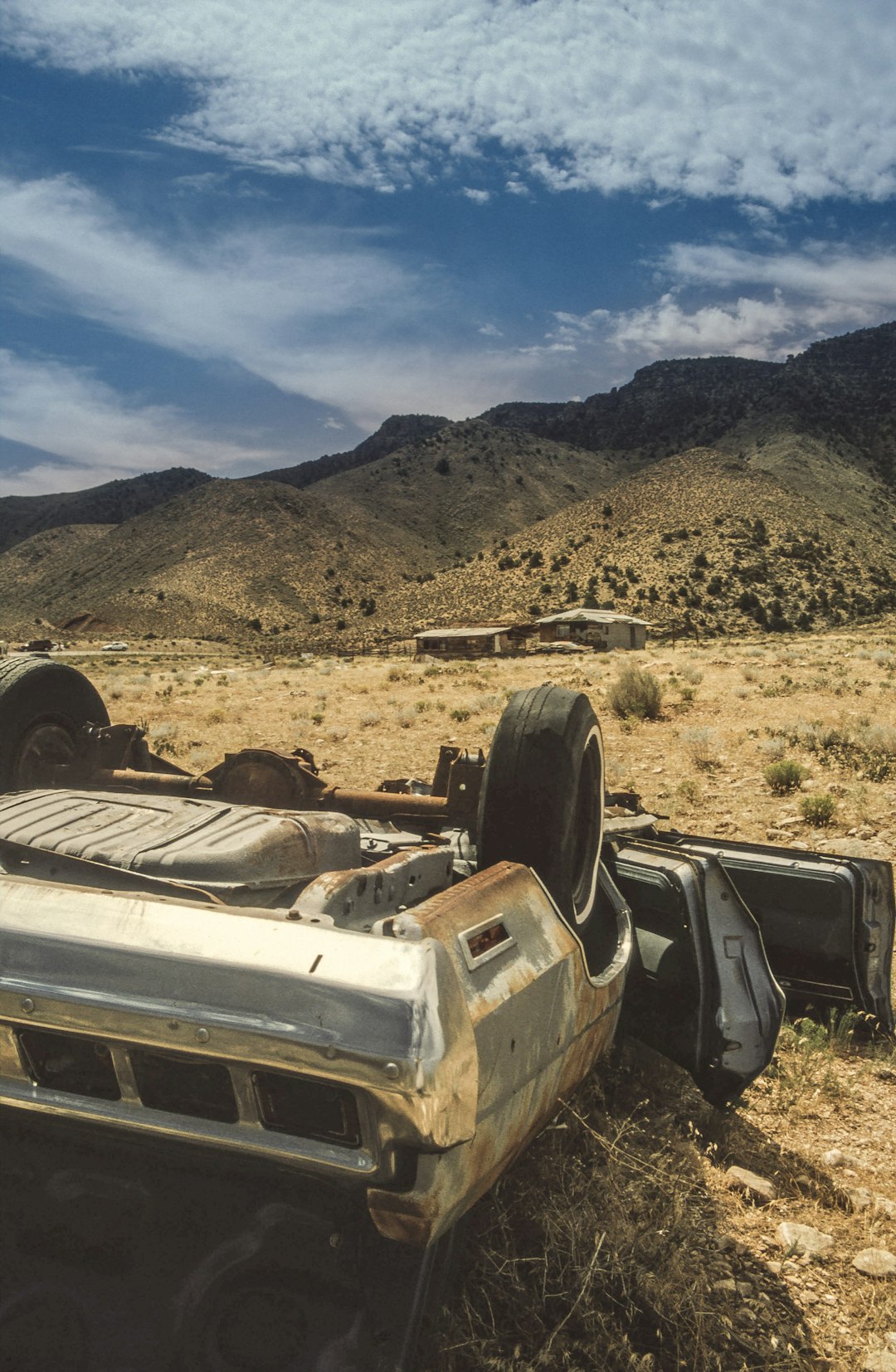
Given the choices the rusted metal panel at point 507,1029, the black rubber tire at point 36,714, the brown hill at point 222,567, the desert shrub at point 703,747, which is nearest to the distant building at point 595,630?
the brown hill at point 222,567

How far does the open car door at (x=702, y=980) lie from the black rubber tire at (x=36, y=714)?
3.17m

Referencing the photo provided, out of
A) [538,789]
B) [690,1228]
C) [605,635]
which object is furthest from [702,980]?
[605,635]

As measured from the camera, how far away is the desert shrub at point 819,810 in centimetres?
930

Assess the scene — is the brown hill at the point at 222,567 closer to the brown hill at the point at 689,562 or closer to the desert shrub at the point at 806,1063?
the brown hill at the point at 689,562

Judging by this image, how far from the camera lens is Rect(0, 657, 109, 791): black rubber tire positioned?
4637 mm

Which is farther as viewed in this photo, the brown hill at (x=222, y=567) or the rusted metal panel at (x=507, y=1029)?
the brown hill at (x=222, y=567)

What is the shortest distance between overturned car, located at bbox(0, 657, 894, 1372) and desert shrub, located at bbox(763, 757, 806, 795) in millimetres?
7397

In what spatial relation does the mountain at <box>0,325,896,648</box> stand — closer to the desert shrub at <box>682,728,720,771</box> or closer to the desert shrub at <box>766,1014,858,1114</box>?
the desert shrub at <box>682,728,720,771</box>

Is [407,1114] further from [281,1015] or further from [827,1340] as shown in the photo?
[827,1340]

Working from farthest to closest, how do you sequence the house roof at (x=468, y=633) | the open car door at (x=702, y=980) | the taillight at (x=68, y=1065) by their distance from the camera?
the house roof at (x=468, y=633) < the open car door at (x=702, y=980) < the taillight at (x=68, y=1065)

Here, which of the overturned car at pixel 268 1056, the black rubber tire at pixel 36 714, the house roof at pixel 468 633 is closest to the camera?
the overturned car at pixel 268 1056

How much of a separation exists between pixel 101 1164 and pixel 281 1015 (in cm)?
107

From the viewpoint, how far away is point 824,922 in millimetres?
4750

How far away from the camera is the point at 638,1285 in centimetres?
278
